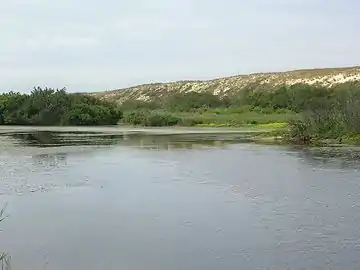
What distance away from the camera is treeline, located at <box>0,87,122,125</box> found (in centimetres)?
5847

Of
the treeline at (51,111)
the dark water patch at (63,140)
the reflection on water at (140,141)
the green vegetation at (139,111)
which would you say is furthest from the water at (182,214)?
the treeline at (51,111)

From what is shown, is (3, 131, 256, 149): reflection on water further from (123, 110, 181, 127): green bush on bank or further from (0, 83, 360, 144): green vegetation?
(123, 110, 181, 127): green bush on bank

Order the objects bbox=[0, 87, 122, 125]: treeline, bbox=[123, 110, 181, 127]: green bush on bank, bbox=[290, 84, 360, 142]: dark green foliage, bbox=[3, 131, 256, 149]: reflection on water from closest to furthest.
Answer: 1. bbox=[3, 131, 256, 149]: reflection on water
2. bbox=[290, 84, 360, 142]: dark green foliage
3. bbox=[123, 110, 181, 127]: green bush on bank
4. bbox=[0, 87, 122, 125]: treeline

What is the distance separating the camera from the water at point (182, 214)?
26.3ft

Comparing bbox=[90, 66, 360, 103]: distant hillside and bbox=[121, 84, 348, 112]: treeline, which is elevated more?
bbox=[90, 66, 360, 103]: distant hillside

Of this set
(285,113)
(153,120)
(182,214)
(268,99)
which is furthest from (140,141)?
(268,99)

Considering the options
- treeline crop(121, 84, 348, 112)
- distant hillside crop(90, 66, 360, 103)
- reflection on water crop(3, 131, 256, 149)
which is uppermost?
distant hillside crop(90, 66, 360, 103)

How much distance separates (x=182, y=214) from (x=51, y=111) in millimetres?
49465

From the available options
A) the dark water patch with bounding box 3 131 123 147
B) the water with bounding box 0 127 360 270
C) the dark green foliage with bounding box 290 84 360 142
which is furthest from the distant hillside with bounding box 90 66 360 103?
the water with bounding box 0 127 360 270

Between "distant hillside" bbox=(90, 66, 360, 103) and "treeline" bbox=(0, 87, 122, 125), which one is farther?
"distant hillside" bbox=(90, 66, 360, 103)

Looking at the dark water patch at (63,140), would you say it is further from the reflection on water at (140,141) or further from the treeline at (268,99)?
the treeline at (268,99)

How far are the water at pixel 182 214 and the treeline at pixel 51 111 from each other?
1532 inches

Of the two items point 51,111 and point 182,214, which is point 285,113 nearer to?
point 51,111

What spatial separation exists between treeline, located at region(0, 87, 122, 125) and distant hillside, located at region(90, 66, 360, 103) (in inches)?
1737
